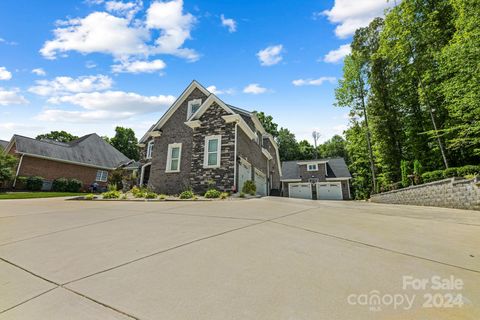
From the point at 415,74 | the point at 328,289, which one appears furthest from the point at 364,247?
the point at 415,74

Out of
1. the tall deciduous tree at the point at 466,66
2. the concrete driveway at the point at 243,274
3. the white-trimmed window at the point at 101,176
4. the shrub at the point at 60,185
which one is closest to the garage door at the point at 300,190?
the tall deciduous tree at the point at 466,66

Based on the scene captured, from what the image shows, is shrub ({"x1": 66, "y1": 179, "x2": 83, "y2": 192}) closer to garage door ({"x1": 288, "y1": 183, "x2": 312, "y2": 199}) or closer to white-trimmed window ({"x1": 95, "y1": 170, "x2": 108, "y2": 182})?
white-trimmed window ({"x1": 95, "y1": 170, "x2": 108, "y2": 182})

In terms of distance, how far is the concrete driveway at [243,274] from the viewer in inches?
62.7

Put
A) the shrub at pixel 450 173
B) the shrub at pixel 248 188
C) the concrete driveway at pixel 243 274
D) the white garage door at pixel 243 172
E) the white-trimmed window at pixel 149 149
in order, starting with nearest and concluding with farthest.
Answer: the concrete driveway at pixel 243 274 < the shrub at pixel 450 173 < the shrub at pixel 248 188 < the white garage door at pixel 243 172 < the white-trimmed window at pixel 149 149

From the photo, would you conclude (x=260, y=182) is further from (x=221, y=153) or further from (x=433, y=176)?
(x=433, y=176)

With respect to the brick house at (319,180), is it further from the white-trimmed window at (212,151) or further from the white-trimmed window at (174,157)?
the white-trimmed window at (174,157)

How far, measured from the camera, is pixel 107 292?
1.89m

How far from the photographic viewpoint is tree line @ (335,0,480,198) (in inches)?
414

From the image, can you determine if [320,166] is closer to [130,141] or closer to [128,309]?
[128,309]

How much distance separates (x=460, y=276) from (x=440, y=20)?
20.3m

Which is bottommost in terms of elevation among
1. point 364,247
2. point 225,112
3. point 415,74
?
point 364,247

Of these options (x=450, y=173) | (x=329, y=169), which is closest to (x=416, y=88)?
(x=450, y=173)

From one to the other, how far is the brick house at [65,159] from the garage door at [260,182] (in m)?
21.1

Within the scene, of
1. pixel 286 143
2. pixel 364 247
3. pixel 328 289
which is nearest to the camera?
pixel 328 289
